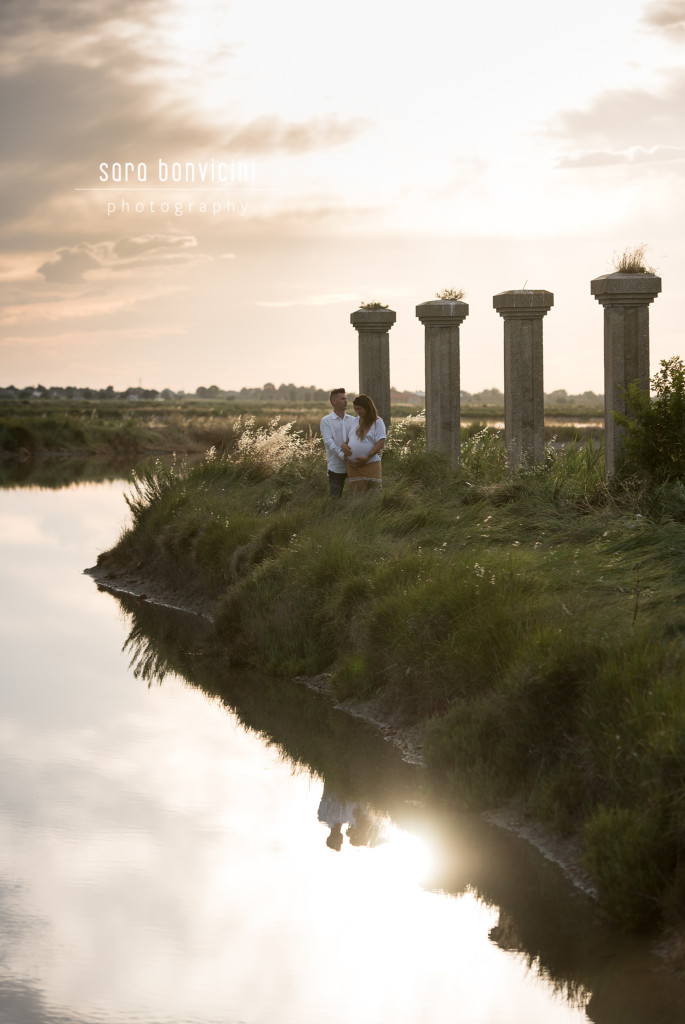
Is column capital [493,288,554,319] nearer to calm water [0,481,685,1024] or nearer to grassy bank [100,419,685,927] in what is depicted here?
grassy bank [100,419,685,927]

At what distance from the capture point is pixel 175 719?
10.1 m

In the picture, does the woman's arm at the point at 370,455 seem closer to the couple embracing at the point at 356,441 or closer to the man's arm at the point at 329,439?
the couple embracing at the point at 356,441

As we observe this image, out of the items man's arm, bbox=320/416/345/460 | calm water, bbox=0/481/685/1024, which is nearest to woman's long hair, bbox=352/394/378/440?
man's arm, bbox=320/416/345/460

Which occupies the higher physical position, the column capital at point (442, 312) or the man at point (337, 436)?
the column capital at point (442, 312)

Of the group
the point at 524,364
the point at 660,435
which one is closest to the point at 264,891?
the point at 660,435

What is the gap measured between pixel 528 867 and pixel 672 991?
4.79ft

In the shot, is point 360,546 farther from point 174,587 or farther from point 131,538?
point 131,538

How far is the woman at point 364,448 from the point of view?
13539 mm

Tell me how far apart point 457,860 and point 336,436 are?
7687mm

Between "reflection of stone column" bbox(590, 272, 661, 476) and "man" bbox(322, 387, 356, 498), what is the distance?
2848 millimetres

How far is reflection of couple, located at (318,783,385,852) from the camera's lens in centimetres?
704

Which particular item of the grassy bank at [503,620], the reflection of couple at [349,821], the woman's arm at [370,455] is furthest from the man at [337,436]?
the reflection of couple at [349,821]

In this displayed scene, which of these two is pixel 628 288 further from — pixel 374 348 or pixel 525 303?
pixel 374 348

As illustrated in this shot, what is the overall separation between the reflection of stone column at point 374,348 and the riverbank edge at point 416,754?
16.9 feet
